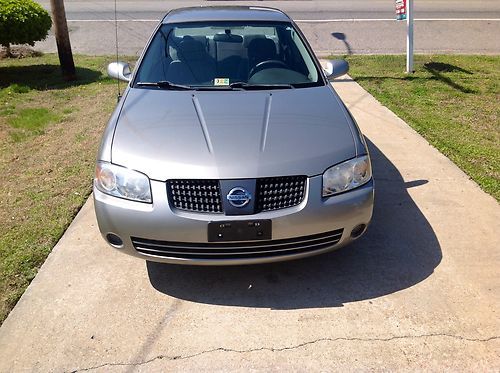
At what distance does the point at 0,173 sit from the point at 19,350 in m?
2.80

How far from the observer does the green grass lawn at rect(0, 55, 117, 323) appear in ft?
12.5

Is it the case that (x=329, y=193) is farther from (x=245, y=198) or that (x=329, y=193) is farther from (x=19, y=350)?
(x=19, y=350)

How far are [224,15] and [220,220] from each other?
2.61 m

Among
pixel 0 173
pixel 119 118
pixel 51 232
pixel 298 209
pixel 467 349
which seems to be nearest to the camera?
pixel 467 349

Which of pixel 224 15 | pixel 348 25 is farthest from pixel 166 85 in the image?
pixel 348 25

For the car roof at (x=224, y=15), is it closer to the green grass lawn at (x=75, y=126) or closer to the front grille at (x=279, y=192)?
the green grass lawn at (x=75, y=126)

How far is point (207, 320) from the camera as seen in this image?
10.2 feet

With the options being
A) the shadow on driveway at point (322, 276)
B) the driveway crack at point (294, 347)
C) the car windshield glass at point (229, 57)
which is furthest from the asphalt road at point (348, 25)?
the driveway crack at point (294, 347)

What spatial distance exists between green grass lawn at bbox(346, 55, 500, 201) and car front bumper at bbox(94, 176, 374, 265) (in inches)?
82.3

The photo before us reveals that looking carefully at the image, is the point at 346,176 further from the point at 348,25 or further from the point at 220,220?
the point at 348,25

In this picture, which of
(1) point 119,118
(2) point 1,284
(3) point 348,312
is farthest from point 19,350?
(3) point 348,312

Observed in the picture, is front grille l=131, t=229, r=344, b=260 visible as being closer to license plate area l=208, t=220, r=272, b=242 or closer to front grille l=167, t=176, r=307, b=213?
license plate area l=208, t=220, r=272, b=242

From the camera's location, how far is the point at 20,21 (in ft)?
28.3

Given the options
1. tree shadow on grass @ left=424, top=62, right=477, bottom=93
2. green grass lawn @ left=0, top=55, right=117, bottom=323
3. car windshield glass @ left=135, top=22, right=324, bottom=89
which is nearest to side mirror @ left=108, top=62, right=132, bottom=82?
car windshield glass @ left=135, top=22, right=324, bottom=89
